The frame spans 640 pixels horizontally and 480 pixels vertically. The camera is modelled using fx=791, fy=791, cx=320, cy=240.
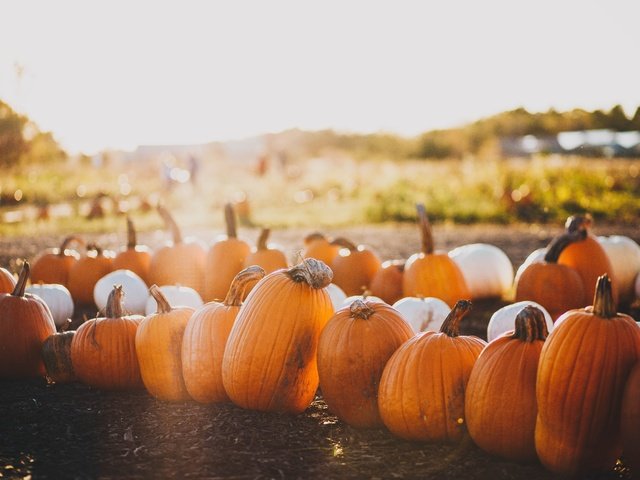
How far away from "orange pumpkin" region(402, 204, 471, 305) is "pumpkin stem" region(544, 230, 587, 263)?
2.49ft

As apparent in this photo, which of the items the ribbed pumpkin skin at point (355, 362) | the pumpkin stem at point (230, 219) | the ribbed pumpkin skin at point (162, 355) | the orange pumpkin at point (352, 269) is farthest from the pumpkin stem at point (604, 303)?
the pumpkin stem at point (230, 219)

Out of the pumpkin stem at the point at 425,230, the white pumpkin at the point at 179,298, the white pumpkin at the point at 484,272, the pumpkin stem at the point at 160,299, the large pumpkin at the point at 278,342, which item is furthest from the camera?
the white pumpkin at the point at 484,272

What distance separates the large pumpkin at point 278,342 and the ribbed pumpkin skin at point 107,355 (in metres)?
0.80

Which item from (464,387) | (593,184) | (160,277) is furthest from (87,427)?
(593,184)

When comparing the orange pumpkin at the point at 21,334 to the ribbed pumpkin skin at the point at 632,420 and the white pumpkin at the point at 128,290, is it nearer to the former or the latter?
the white pumpkin at the point at 128,290

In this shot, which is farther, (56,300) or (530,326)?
(56,300)

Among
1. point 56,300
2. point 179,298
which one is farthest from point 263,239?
point 56,300

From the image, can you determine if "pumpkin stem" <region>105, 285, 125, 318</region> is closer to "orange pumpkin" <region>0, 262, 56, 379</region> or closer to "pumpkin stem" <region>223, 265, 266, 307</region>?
"orange pumpkin" <region>0, 262, 56, 379</region>

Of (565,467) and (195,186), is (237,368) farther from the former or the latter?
(195,186)

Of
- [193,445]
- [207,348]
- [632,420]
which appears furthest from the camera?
[207,348]

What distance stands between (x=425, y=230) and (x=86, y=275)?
323 cm

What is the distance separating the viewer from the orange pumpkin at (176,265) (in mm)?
7176

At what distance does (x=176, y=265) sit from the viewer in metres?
7.20

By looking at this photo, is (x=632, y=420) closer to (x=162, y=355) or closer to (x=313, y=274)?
(x=313, y=274)
